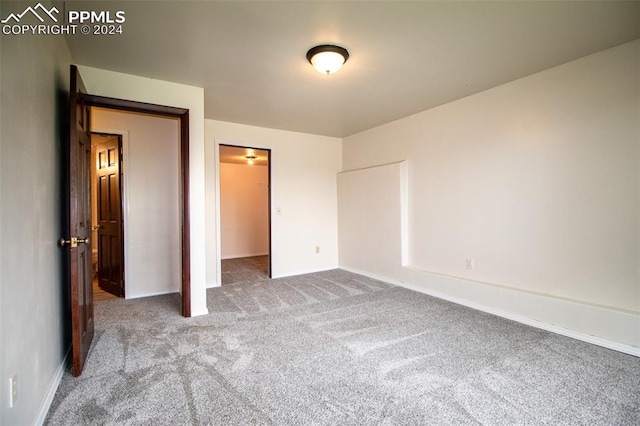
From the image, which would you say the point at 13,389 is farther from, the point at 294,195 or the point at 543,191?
A: the point at 294,195

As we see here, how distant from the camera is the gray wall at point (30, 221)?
125 cm

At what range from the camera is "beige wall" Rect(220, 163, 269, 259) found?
702cm

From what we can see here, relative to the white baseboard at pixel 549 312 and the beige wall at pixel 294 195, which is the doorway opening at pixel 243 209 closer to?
the beige wall at pixel 294 195

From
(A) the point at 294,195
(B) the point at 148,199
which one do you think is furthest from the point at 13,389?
(A) the point at 294,195

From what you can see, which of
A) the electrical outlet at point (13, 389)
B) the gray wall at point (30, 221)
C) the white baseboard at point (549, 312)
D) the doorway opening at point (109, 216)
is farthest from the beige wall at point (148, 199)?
the white baseboard at point (549, 312)

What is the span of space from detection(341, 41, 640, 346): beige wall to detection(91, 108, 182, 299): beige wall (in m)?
3.41

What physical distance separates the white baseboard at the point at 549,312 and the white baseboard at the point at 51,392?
369cm

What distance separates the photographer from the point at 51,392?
5.77 feet

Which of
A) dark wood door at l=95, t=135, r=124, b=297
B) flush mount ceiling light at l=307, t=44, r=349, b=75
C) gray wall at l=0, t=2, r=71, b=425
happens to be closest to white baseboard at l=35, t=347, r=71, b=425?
gray wall at l=0, t=2, r=71, b=425

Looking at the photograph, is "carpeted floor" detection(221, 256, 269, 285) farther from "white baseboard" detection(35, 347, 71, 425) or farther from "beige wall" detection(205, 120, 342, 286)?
"white baseboard" detection(35, 347, 71, 425)

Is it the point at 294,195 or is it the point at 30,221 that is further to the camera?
the point at 294,195

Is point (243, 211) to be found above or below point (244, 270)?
above

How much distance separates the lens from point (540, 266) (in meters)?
2.91

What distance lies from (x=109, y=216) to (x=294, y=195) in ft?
8.85
